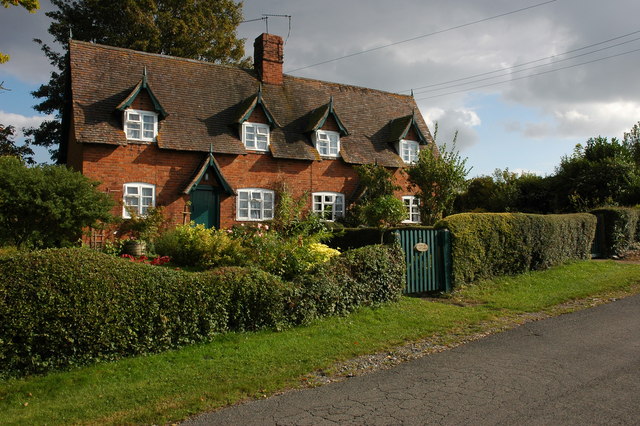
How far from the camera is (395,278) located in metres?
11.2

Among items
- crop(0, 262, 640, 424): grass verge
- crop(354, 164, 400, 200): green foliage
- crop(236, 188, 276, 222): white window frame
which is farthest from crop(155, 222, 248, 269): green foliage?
crop(354, 164, 400, 200): green foliage

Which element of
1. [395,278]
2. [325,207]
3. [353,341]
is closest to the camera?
[353,341]

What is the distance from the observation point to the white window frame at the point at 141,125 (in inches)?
787

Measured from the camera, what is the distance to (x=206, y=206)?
21328 millimetres

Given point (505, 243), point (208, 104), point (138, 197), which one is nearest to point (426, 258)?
point (505, 243)

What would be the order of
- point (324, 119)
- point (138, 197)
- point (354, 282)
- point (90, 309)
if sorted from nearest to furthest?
point (90, 309) < point (354, 282) < point (138, 197) < point (324, 119)

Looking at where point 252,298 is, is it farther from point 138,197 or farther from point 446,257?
point 138,197

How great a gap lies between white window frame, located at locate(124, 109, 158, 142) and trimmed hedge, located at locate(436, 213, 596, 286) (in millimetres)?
12988

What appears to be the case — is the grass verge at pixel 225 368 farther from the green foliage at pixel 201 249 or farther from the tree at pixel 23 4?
the tree at pixel 23 4

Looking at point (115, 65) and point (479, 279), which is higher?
point (115, 65)

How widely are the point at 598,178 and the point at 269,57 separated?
17.6m

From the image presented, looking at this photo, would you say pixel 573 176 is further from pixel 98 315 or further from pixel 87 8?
pixel 87 8

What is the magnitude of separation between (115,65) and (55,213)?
10.1 m

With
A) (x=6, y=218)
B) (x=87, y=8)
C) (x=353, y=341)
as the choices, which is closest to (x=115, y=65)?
(x=6, y=218)
